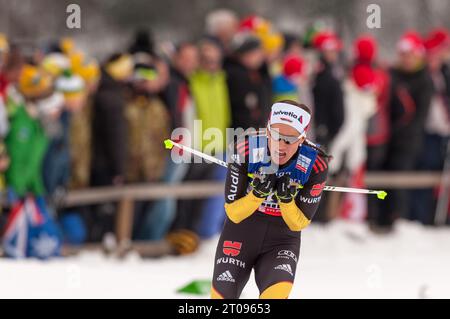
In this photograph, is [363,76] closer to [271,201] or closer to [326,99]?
[326,99]

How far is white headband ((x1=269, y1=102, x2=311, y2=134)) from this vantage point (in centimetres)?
683

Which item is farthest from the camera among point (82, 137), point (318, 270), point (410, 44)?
point (410, 44)

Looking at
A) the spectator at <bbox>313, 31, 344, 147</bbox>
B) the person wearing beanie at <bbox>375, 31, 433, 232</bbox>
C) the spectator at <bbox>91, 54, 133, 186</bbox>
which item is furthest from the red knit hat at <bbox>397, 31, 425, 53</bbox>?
the spectator at <bbox>91, 54, 133, 186</bbox>

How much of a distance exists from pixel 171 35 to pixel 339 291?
872 cm

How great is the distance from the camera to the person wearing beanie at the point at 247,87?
38.7ft

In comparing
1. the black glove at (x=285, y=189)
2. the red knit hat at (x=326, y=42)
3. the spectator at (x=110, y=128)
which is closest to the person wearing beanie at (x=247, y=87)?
the red knit hat at (x=326, y=42)

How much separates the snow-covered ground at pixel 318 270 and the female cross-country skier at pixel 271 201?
184 centimetres

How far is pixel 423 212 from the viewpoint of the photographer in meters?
13.9

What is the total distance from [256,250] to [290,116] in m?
0.92

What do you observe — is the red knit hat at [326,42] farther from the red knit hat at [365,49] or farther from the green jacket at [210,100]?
the green jacket at [210,100]

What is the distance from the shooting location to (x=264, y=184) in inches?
263

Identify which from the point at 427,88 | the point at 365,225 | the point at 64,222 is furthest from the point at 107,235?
the point at 427,88

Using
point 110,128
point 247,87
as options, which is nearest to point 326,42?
point 247,87

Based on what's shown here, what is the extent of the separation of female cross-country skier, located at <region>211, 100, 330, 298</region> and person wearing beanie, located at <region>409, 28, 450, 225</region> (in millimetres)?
6760
